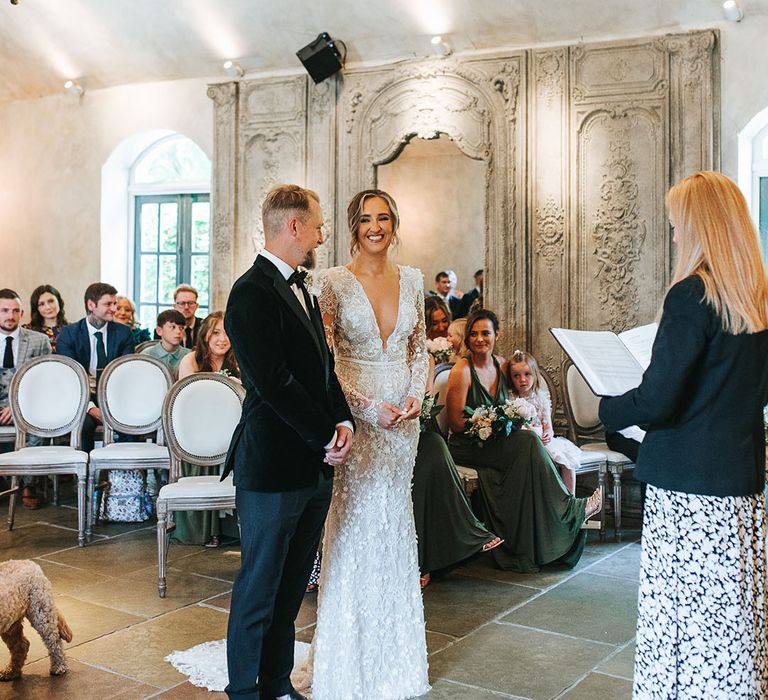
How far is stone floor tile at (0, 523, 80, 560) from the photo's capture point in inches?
219

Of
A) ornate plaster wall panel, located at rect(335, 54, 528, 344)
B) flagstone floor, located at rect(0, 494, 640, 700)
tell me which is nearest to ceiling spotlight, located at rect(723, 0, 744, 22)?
ornate plaster wall panel, located at rect(335, 54, 528, 344)

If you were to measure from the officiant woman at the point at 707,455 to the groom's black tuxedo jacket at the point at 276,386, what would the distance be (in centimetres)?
94

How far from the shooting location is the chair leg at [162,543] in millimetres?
4738

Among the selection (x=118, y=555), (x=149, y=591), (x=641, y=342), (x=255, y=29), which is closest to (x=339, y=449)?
(x=641, y=342)

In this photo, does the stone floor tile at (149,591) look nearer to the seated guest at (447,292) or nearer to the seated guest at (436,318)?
the seated guest at (436,318)

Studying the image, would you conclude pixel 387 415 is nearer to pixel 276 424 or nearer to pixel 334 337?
pixel 334 337

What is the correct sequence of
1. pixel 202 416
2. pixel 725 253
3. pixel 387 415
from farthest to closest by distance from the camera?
1. pixel 202 416
2. pixel 387 415
3. pixel 725 253

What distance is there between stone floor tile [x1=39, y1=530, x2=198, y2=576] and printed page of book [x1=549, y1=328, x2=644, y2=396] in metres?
3.32

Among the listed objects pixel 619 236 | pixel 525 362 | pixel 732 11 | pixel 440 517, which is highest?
pixel 732 11

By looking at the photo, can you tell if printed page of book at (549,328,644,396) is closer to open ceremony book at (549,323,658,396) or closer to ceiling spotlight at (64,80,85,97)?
open ceremony book at (549,323,658,396)

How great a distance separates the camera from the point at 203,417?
5.25 meters

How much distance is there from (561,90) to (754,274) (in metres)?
5.18

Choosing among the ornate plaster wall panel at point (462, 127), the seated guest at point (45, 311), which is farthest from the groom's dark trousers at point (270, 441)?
the seated guest at point (45, 311)

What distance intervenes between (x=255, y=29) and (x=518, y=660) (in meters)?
6.16
